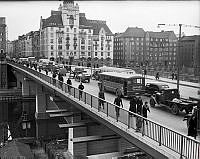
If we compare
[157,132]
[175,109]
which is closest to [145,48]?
[175,109]

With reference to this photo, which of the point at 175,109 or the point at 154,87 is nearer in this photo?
the point at 175,109

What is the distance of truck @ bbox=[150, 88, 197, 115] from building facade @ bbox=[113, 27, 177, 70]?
102 ft

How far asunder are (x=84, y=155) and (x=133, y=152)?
379 centimetres

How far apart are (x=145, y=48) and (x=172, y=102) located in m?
41.4

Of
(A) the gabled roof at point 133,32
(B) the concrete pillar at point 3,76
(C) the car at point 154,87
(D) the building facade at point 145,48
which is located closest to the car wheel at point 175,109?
(C) the car at point 154,87

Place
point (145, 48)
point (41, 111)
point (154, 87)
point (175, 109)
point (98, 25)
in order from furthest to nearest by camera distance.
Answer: point (145, 48)
point (98, 25)
point (41, 111)
point (154, 87)
point (175, 109)

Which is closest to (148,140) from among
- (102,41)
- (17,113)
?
(17,113)

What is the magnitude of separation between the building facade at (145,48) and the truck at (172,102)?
31.2 meters

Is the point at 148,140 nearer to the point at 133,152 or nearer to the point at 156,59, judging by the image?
the point at 133,152

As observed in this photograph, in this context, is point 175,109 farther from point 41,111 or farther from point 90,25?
point 90,25

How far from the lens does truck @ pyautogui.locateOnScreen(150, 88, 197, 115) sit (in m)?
12.9

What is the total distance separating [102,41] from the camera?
56.1 m

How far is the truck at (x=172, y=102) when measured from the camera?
12.9m

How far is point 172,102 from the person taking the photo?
540 inches
